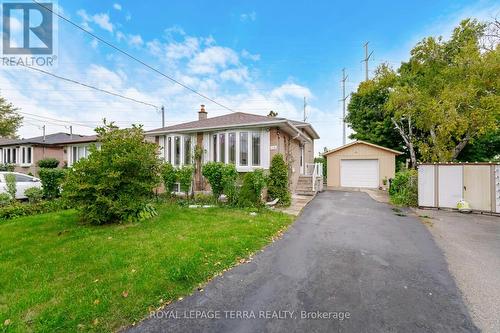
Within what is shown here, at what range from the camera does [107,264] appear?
3871 millimetres

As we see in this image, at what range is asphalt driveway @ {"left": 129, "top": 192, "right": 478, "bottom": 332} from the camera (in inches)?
97.5

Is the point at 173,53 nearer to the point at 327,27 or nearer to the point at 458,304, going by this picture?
the point at 327,27

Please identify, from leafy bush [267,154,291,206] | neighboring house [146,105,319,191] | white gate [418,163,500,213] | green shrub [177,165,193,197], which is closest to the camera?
white gate [418,163,500,213]

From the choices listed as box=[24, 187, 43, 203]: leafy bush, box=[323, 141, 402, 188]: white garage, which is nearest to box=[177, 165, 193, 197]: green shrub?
box=[24, 187, 43, 203]: leafy bush

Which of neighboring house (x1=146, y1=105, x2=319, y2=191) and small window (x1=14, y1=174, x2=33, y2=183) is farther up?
neighboring house (x1=146, y1=105, x2=319, y2=191)

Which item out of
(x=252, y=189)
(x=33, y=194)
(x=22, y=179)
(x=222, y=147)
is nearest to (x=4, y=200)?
(x=33, y=194)

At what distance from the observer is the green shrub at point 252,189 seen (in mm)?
8648

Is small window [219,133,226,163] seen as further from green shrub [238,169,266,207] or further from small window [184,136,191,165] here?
green shrub [238,169,266,207]

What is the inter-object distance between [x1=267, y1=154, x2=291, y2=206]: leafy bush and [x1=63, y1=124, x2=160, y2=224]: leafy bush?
15.7ft

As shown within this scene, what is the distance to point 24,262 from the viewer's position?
4109 millimetres

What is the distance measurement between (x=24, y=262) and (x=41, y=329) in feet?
8.73

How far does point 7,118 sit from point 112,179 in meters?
23.7

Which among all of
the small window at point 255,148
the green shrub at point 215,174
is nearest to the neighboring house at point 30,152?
the green shrub at point 215,174

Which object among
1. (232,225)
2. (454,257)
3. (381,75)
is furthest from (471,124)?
(232,225)
